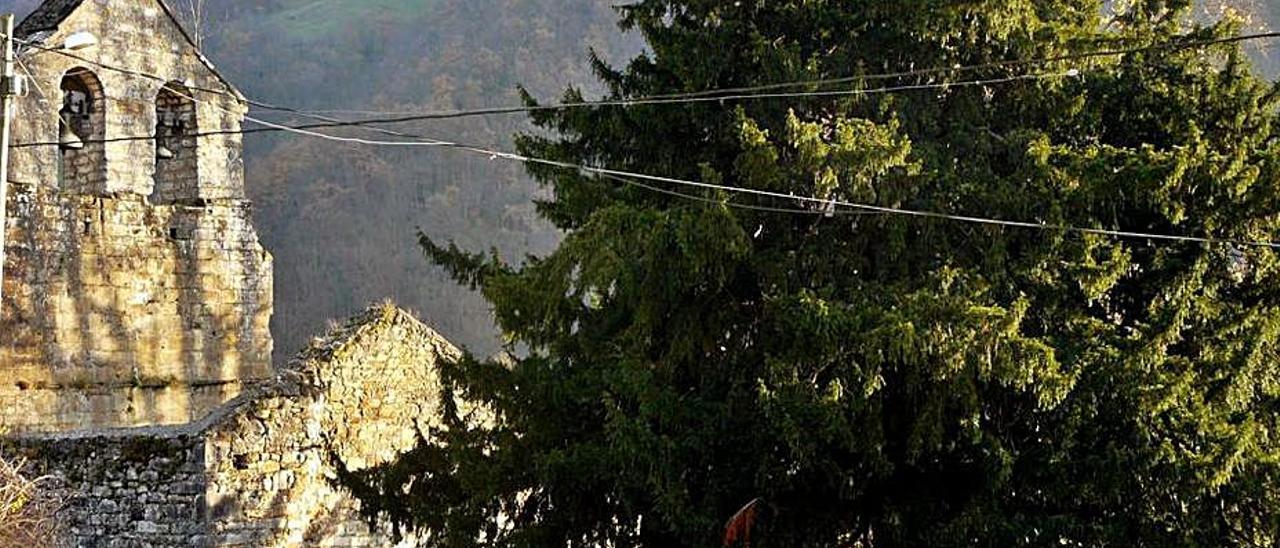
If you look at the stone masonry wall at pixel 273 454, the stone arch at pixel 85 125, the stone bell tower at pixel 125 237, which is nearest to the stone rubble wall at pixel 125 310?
the stone bell tower at pixel 125 237

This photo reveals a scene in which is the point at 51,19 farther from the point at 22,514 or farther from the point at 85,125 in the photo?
the point at 22,514

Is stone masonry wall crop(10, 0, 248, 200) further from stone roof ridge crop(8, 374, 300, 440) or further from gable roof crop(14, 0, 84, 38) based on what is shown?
stone roof ridge crop(8, 374, 300, 440)

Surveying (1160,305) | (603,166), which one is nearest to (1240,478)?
(1160,305)

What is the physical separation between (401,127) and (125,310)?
70.0 feet

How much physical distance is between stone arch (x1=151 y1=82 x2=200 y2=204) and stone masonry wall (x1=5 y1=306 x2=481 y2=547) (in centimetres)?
280

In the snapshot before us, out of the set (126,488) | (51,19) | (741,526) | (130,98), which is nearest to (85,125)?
(130,98)

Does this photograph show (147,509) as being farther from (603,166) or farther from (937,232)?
(937,232)

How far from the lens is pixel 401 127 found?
35750 millimetres

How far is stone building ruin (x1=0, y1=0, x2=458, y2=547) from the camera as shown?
12.3m

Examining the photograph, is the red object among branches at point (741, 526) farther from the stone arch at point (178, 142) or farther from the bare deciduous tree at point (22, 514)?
the stone arch at point (178, 142)

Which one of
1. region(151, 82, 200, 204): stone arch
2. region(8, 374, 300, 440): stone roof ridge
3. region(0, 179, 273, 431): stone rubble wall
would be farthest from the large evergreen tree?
region(151, 82, 200, 204): stone arch

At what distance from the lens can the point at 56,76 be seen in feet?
46.8

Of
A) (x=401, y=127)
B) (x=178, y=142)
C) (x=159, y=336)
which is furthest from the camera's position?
(x=401, y=127)

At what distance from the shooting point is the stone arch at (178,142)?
50.5 ft
